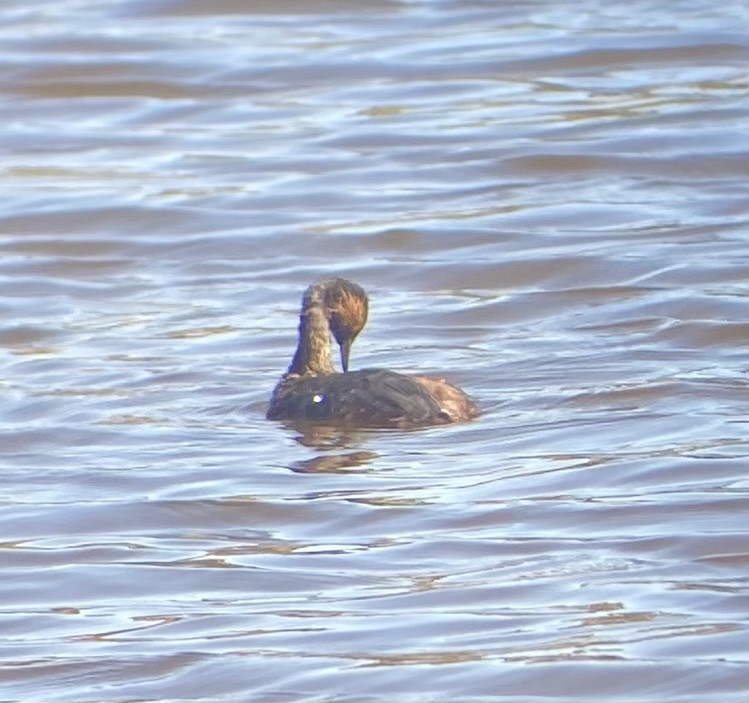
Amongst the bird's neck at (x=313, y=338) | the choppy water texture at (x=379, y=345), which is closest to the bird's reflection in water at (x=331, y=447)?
the choppy water texture at (x=379, y=345)

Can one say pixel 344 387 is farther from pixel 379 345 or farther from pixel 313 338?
pixel 379 345

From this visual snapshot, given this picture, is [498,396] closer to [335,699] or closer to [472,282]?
[472,282]

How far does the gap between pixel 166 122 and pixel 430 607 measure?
1264 centimetres

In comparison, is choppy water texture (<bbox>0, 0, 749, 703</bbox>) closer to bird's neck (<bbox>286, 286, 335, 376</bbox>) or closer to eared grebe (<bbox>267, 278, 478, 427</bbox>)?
eared grebe (<bbox>267, 278, 478, 427</bbox>)

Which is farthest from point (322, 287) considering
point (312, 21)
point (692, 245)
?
point (312, 21)

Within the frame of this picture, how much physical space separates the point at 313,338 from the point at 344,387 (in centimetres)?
82

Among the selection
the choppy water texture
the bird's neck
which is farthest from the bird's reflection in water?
the bird's neck

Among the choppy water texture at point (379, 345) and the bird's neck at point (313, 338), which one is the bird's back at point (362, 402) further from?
Result: the bird's neck at point (313, 338)

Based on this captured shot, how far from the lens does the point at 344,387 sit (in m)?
10.8

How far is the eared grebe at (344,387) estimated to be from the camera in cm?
1059

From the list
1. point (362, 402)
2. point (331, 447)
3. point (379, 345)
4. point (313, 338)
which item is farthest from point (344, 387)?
point (379, 345)

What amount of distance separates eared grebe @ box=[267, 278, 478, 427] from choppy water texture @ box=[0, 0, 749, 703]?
139mm

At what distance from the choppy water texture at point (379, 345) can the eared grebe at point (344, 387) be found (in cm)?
14

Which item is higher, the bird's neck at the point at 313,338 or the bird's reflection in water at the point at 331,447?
the bird's neck at the point at 313,338
